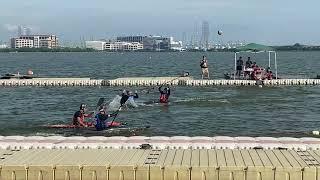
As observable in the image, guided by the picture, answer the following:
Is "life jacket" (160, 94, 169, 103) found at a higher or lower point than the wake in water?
higher

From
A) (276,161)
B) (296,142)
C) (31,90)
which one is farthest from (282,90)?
(276,161)

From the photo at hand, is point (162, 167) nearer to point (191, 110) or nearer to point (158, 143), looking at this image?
point (158, 143)

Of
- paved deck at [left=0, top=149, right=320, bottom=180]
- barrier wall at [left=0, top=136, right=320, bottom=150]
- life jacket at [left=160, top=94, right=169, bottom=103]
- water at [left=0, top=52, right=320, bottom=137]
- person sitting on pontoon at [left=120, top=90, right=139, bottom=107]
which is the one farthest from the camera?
life jacket at [left=160, top=94, right=169, bottom=103]

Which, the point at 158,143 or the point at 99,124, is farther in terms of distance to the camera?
the point at 99,124

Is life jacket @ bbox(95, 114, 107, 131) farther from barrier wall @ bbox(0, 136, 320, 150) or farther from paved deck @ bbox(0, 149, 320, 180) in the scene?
paved deck @ bbox(0, 149, 320, 180)

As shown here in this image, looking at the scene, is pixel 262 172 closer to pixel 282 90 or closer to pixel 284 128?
pixel 284 128

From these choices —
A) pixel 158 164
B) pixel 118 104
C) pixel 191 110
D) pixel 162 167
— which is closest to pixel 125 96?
pixel 118 104

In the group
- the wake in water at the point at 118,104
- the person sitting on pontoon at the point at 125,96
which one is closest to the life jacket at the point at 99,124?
the person sitting on pontoon at the point at 125,96

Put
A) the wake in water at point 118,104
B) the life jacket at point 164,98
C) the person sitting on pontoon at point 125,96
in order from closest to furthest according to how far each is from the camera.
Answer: the person sitting on pontoon at point 125,96, the wake in water at point 118,104, the life jacket at point 164,98

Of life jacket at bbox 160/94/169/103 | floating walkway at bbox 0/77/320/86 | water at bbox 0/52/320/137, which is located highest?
floating walkway at bbox 0/77/320/86

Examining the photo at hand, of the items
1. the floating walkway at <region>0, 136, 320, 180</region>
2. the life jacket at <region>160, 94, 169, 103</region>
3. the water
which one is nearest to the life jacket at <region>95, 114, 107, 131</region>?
the water

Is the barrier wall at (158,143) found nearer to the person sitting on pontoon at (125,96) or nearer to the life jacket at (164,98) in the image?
the person sitting on pontoon at (125,96)

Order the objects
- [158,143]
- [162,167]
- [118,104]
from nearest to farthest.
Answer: [162,167] < [158,143] < [118,104]

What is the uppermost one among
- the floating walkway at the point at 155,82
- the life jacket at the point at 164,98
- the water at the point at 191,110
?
the floating walkway at the point at 155,82
